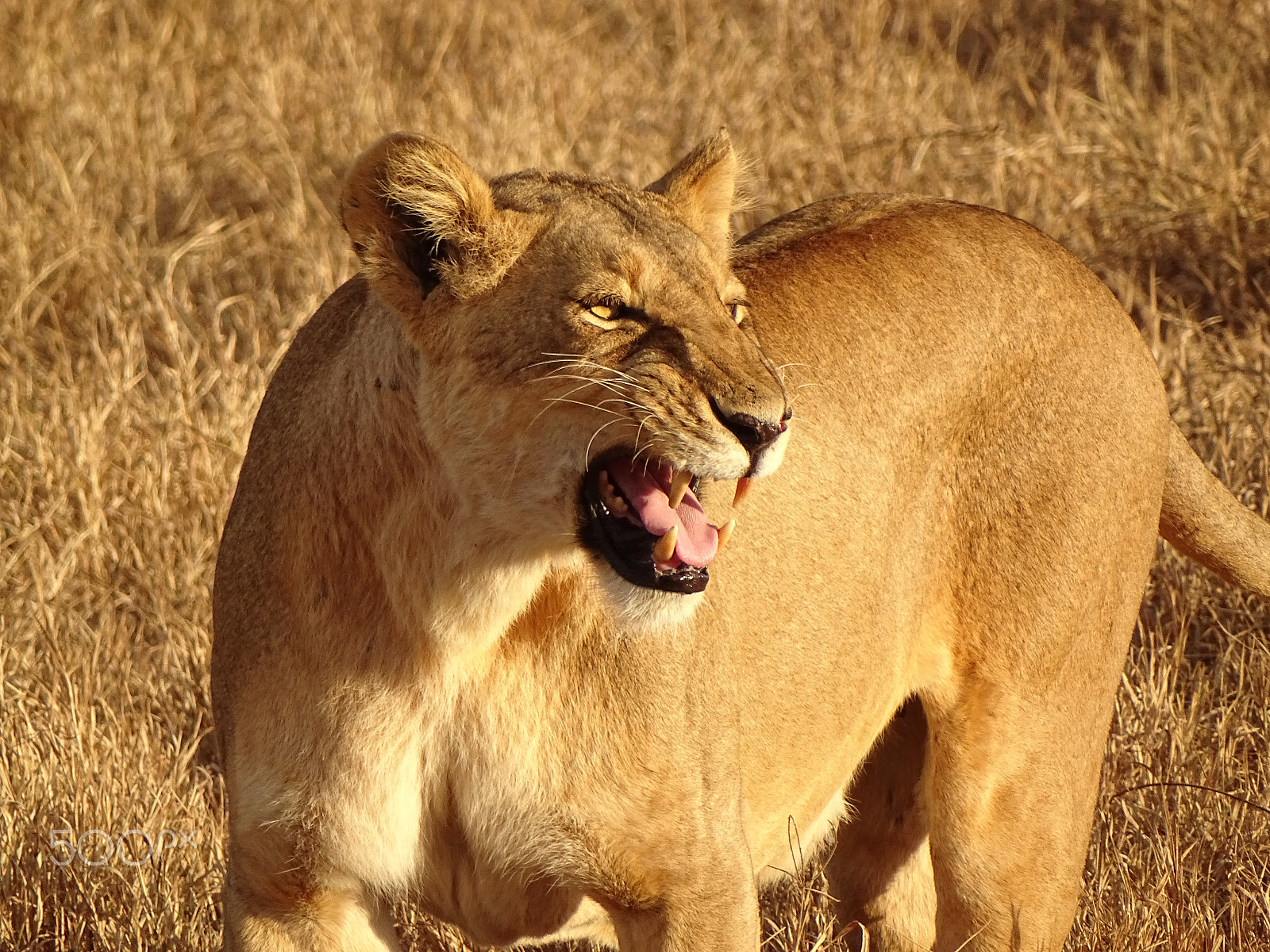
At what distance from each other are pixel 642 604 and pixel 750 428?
1.02 feet

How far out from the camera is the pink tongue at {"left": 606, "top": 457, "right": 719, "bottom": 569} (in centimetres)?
260

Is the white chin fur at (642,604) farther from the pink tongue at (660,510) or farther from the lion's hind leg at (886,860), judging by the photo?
the lion's hind leg at (886,860)

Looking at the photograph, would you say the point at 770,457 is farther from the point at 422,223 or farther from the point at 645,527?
the point at 422,223

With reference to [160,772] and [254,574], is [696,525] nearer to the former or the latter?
[254,574]

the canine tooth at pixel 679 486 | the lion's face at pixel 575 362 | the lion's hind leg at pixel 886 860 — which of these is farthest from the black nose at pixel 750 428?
the lion's hind leg at pixel 886 860

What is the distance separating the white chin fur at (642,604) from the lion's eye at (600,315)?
13.6 inches

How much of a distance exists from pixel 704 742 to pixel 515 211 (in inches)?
34.4

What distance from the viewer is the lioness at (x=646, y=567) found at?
8.55ft

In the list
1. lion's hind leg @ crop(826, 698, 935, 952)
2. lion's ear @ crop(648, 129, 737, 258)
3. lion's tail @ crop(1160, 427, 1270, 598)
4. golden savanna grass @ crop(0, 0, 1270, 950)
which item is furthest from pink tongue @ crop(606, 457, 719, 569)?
lion's tail @ crop(1160, 427, 1270, 598)

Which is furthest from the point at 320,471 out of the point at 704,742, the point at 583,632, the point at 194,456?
the point at 194,456

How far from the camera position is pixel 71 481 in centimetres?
495

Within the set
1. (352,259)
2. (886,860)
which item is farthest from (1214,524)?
(352,259)

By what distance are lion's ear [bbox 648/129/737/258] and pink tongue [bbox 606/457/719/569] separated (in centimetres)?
53

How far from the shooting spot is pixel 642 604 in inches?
102
